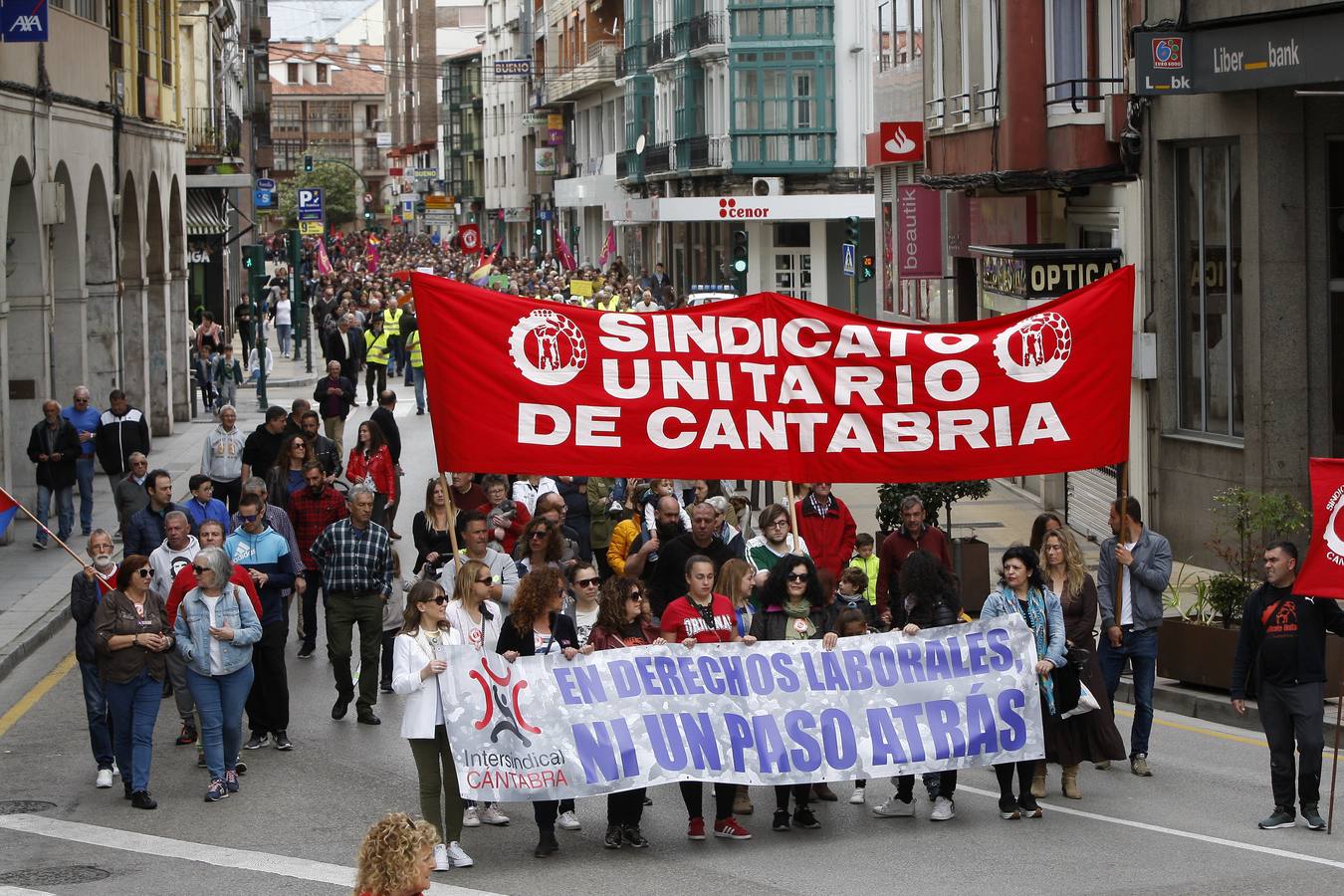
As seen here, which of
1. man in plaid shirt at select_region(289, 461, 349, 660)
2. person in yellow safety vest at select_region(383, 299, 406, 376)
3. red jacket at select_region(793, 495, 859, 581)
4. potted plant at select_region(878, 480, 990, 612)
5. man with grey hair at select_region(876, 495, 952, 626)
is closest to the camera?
man with grey hair at select_region(876, 495, 952, 626)

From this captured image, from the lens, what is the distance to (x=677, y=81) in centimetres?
6681

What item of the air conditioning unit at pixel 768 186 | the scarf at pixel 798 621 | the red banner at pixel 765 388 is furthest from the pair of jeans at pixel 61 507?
the air conditioning unit at pixel 768 186

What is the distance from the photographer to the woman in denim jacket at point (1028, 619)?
11273 mm

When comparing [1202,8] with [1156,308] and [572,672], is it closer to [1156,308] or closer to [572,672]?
[1156,308]

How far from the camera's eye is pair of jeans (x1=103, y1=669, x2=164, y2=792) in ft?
38.4

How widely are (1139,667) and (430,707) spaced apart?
4.58 metres

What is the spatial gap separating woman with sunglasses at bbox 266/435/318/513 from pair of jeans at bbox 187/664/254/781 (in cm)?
466

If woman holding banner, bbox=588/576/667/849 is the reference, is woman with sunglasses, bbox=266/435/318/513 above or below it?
above

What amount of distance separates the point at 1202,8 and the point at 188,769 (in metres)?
12.4

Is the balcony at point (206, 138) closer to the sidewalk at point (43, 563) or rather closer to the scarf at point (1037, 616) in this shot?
the sidewalk at point (43, 563)

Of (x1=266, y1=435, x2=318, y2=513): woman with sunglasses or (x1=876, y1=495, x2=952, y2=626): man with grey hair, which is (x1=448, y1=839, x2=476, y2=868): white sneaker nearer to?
(x1=876, y1=495, x2=952, y2=626): man with grey hair

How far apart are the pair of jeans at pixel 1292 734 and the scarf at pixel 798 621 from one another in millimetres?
2483

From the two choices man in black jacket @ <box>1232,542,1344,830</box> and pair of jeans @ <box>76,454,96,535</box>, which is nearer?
man in black jacket @ <box>1232,542,1344,830</box>

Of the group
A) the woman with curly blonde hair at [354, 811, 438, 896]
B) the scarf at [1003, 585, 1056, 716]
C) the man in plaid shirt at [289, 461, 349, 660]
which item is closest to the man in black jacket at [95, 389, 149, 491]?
the man in plaid shirt at [289, 461, 349, 660]
